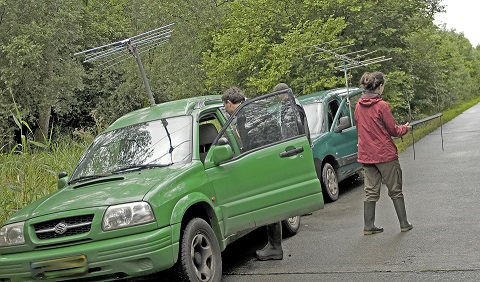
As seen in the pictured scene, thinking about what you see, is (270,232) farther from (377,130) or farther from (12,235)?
(12,235)

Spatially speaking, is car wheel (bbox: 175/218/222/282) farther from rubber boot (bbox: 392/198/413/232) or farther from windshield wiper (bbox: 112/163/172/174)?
rubber boot (bbox: 392/198/413/232)

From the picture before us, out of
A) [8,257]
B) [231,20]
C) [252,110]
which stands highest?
[231,20]

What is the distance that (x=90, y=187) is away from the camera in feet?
22.9

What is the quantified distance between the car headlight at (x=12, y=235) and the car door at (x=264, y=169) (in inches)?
70.8

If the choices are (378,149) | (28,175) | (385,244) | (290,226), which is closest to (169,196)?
(385,244)

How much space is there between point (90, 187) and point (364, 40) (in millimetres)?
19003

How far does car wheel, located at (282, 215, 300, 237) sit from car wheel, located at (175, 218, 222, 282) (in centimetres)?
250

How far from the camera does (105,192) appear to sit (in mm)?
6602

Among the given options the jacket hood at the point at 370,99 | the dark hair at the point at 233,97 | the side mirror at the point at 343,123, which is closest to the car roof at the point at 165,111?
the dark hair at the point at 233,97

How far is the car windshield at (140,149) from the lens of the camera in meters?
7.38

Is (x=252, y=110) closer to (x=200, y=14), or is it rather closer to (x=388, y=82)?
(x=388, y=82)

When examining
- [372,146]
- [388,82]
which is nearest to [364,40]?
[388,82]

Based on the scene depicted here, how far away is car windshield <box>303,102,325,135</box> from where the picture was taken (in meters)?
13.2

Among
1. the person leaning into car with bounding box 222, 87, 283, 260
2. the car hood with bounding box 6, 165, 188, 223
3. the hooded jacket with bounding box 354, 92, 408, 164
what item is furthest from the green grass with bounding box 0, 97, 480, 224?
the hooded jacket with bounding box 354, 92, 408, 164
